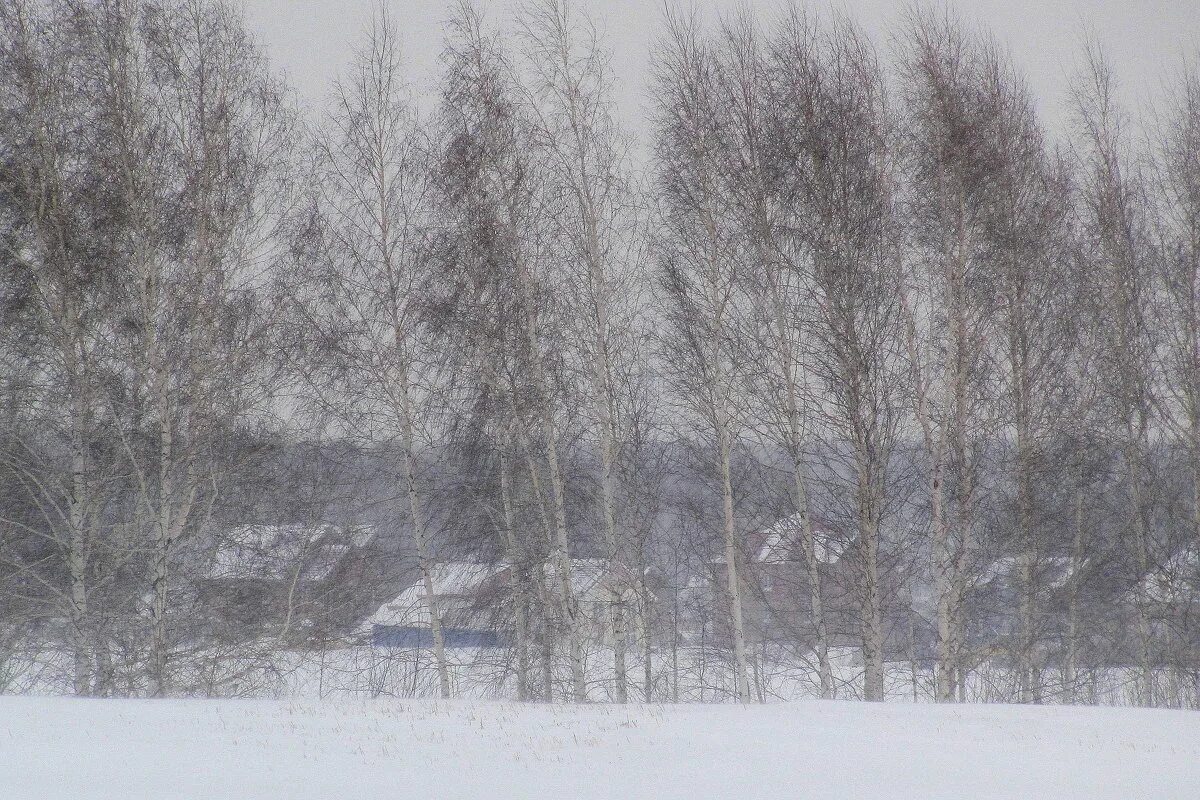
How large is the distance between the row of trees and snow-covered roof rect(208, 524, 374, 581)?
0.60m

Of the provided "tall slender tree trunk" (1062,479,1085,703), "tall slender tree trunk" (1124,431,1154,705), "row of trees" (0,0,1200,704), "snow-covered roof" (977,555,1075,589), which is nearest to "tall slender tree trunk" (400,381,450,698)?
"row of trees" (0,0,1200,704)

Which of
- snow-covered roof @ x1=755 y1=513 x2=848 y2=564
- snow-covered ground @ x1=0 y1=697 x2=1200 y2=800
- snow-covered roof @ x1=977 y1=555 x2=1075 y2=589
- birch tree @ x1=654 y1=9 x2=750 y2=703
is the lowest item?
snow-covered ground @ x1=0 y1=697 x2=1200 y2=800

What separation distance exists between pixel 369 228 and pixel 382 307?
1.34 m

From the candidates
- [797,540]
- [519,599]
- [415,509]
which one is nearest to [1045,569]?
[797,540]

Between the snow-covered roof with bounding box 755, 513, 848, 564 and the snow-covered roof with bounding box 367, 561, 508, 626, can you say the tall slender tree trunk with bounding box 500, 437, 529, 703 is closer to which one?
the snow-covered roof with bounding box 367, 561, 508, 626

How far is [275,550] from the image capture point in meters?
16.4

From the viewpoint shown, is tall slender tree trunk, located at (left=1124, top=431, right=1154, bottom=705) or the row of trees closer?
the row of trees

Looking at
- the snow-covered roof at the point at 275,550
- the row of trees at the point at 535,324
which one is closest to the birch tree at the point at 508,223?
the row of trees at the point at 535,324

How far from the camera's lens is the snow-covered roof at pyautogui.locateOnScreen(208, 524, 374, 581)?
15.5m

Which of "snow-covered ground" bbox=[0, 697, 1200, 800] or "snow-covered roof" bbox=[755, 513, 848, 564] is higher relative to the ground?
"snow-covered roof" bbox=[755, 513, 848, 564]

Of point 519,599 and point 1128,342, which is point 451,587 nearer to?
point 519,599

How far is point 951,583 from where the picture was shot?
1339cm

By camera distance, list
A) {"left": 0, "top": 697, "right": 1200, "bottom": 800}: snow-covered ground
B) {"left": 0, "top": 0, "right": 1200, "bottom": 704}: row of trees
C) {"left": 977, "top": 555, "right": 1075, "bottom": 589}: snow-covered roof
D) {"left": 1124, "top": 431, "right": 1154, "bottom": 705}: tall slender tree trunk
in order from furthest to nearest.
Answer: {"left": 977, "top": 555, "right": 1075, "bottom": 589}: snow-covered roof → {"left": 1124, "top": 431, "right": 1154, "bottom": 705}: tall slender tree trunk → {"left": 0, "top": 0, "right": 1200, "bottom": 704}: row of trees → {"left": 0, "top": 697, "right": 1200, "bottom": 800}: snow-covered ground

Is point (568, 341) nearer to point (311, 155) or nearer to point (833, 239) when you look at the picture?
point (833, 239)
